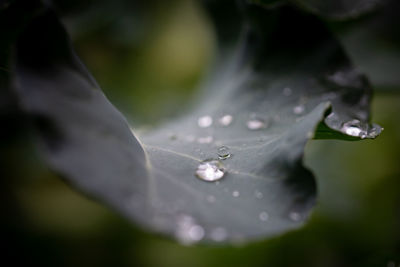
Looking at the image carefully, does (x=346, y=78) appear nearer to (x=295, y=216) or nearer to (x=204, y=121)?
A: (x=204, y=121)

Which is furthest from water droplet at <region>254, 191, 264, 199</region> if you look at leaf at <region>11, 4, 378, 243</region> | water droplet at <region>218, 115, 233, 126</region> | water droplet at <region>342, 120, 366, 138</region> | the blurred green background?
the blurred green background

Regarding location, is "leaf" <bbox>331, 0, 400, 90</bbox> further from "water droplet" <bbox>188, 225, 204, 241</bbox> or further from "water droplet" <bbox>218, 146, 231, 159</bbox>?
"water droplet" <bbox>188, 225, 204, 241</bbox>

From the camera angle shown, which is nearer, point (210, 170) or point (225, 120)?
point (210, 170)

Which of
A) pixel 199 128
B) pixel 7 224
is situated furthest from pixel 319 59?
pixel 7 224

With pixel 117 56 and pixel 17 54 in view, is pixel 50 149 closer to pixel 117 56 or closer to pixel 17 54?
pixel 17 54

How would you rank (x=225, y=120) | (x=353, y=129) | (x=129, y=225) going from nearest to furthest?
(x=353, y=129), (x=225, y=120), (x=129, y=225)

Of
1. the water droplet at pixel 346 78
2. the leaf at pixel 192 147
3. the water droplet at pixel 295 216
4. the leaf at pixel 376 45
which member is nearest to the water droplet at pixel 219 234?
the leaf at pixel 192 147

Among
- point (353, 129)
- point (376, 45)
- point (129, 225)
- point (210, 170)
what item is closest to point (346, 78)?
point (353, 129)

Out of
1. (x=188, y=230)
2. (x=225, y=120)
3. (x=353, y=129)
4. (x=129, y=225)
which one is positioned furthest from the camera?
(x=129, y=225)
